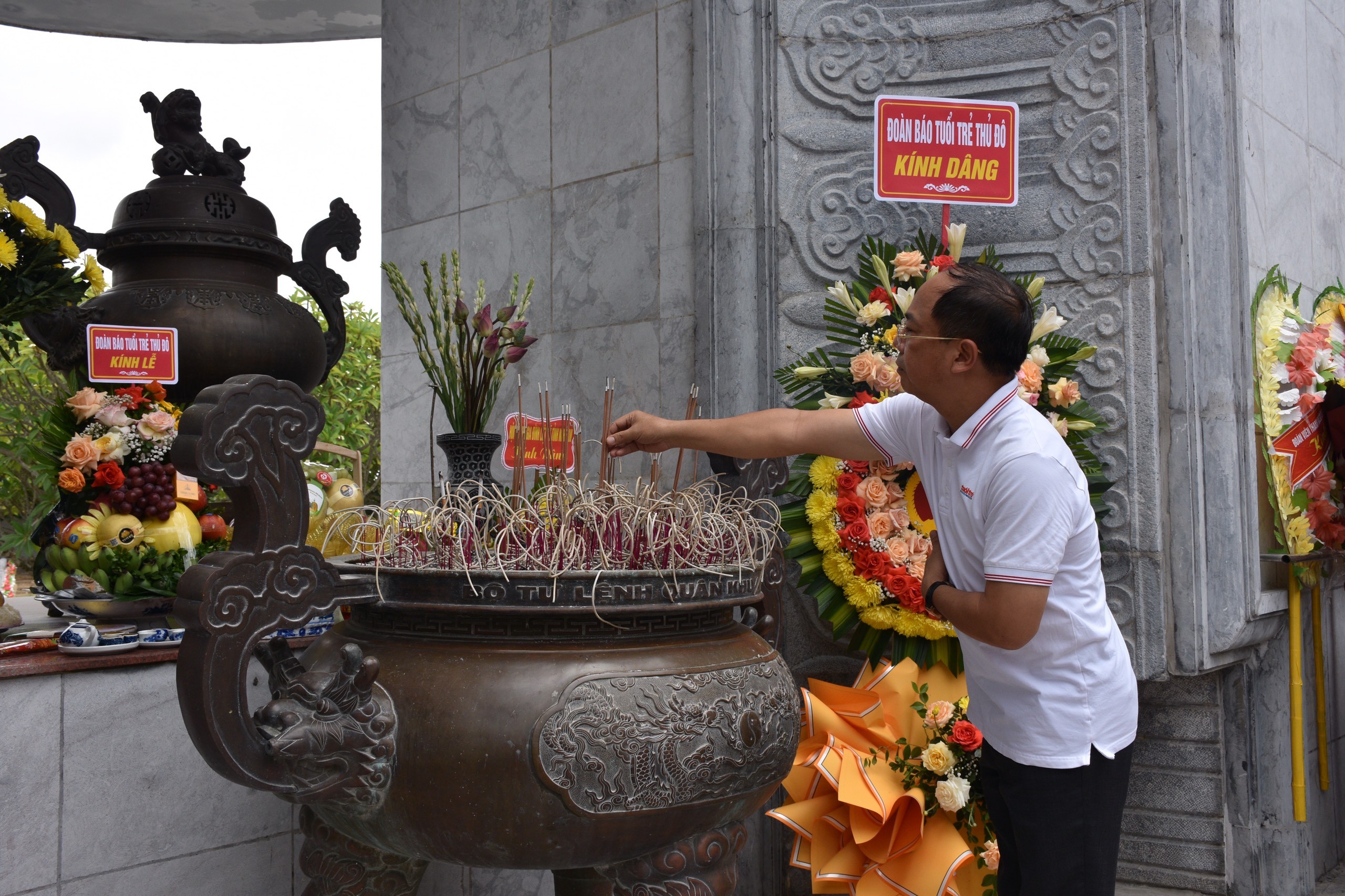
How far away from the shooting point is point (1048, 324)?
2.50 m

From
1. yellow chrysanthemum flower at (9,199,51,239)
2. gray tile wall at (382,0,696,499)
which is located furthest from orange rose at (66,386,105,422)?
gray tile wall at (382,0,696,499)

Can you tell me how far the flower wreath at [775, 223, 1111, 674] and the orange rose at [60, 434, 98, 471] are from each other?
153 centimetres

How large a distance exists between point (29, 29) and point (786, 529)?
5538 mm

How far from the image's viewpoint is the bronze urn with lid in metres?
2.32

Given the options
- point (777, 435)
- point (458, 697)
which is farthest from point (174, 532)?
point (777, 435)

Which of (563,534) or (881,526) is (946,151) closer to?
(881,526)

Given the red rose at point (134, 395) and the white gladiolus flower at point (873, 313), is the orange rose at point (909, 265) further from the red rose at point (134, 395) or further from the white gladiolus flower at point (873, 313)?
the red rose at point (134, 395)

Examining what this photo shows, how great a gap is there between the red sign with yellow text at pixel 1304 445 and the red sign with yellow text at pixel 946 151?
1.11 m

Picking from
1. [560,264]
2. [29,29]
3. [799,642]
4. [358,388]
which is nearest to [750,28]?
[560,264]

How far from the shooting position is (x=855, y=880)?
7.29 feet

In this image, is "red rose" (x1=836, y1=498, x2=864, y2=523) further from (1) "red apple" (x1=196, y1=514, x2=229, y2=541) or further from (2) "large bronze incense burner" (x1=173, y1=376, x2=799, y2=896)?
(1) "red apple" (x1=196, y1=514, x2=229, y2=541)

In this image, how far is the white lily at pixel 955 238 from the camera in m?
2.60

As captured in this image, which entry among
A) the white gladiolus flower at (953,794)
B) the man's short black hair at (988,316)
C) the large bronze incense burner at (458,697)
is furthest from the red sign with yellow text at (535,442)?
the white gladiolus flower at (953,794)

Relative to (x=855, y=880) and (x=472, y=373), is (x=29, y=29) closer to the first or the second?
(x=472, y=373)
